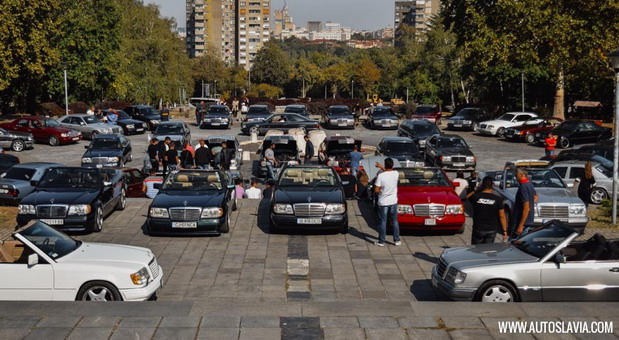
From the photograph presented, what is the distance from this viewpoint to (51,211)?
1588 cm

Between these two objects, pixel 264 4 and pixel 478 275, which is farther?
pixel 264 4

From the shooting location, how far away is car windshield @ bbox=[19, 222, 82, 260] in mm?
10797

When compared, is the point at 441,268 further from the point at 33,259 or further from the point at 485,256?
the point at 33,259

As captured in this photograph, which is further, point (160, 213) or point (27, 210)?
point (27, 210)

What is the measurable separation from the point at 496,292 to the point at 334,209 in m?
5.76

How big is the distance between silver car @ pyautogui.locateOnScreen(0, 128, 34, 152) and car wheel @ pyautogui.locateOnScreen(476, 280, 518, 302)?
30.7 m

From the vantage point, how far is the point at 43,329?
9148mm

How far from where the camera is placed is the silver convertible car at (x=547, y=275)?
34.0 feet

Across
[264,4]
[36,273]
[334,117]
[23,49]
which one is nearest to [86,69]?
[23,49]

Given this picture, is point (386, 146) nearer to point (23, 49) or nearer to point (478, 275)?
point (478, 275)

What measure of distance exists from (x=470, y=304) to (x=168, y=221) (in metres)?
7.52

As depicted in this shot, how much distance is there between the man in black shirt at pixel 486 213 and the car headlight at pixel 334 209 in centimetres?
354

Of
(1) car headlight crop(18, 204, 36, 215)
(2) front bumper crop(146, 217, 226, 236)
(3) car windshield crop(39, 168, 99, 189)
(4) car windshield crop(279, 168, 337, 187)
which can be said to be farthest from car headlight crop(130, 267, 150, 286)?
(3) car windshield crop(39, 168, 99, 189)

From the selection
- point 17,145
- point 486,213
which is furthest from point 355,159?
point 17,145
